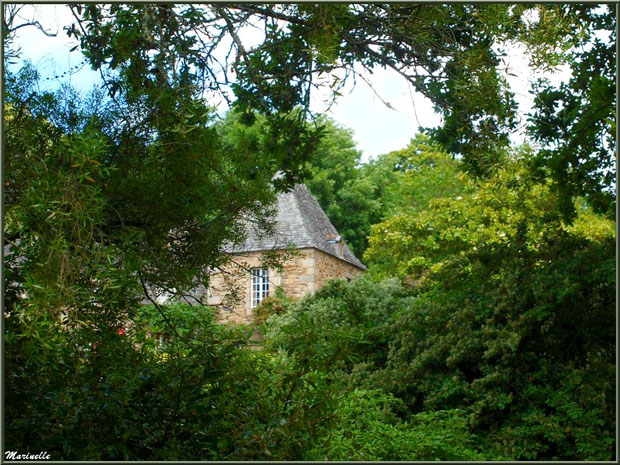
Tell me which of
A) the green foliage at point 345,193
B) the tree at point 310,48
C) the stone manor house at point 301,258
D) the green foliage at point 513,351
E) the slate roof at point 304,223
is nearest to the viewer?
the tree at point 310,48

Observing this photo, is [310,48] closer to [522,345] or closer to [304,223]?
[522,345]

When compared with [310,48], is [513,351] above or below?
below

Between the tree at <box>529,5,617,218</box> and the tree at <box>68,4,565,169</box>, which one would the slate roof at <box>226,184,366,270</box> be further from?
the tree at <box>68,4,565,169</box>

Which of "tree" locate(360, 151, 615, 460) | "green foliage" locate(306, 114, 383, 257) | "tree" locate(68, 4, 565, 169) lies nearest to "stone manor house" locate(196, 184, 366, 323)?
"green foliage" locate(306, 114, 383, 257)

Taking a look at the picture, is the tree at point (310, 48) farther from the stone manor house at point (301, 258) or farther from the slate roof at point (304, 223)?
the slate roof at point (304, 223)

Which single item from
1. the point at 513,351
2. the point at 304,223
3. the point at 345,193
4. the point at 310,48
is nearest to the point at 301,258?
the point at 304,223

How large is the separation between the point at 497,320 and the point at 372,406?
163 centimetres

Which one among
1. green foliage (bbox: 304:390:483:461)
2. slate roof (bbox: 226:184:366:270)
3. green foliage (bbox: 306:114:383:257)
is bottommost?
green foliage (bbox: 304:390:483:461)

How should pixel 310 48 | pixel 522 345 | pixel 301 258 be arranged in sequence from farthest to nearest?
pixel 301 258 < pixel 522 345 < pixel 310 48

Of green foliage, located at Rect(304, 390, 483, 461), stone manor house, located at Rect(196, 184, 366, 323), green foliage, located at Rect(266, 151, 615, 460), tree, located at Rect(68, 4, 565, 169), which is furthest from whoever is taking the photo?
stone manor house, located at Rect(196, 184, 366, 323)

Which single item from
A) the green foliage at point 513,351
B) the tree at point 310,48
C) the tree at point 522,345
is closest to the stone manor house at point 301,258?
the green foliage at point 513,351

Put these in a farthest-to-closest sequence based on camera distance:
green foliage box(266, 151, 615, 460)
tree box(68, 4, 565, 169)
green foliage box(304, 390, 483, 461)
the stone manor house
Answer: the stone manor house
green foliage box(266, 151, 615, 460)
green foliage box(304, 390, 483, 461)
tree box(68, 4, 565, 169)

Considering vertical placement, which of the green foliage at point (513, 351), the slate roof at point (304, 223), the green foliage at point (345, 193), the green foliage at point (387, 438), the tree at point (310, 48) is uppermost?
the green foliage at point (345, 193)

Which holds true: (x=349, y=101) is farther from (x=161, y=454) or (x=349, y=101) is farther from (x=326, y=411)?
(x=161, y=454)
